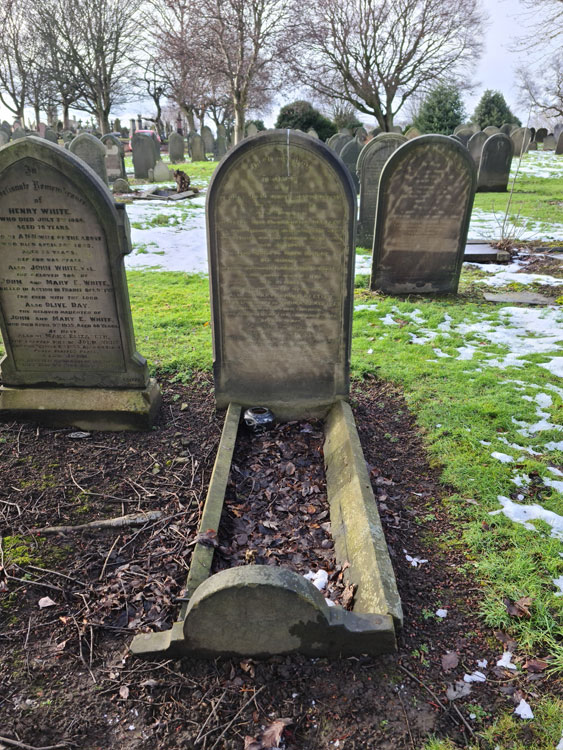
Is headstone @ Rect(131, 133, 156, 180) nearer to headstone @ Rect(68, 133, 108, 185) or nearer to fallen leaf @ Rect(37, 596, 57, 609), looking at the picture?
headstone @ Rect(68, 133, 108, 185)

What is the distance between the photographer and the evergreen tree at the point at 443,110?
32.0m

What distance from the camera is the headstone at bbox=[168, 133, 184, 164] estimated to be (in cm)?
2681

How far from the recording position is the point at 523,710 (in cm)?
205

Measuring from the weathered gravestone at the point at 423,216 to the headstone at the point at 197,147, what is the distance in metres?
24.9

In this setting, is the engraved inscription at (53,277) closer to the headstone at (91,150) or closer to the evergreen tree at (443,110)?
the headstone at (91,150)

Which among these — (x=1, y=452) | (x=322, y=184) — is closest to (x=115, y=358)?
(x=1, y=452)

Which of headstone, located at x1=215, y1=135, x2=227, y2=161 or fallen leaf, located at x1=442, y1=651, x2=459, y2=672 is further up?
headstone, located at x1=215, y1=135, x2=227, y2=161

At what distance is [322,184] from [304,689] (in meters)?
3.21

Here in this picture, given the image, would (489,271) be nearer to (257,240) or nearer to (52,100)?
(257,240)

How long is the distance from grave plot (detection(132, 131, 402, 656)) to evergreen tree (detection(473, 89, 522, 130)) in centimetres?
3937

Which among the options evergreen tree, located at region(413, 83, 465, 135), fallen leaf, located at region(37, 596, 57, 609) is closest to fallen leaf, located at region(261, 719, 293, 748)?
fallen leaf, located at region(37, 596, 57, 609)

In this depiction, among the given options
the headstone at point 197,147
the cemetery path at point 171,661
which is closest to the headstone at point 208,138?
the headstone at point 197,147

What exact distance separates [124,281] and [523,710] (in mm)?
3692

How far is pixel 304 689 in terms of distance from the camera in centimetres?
212
